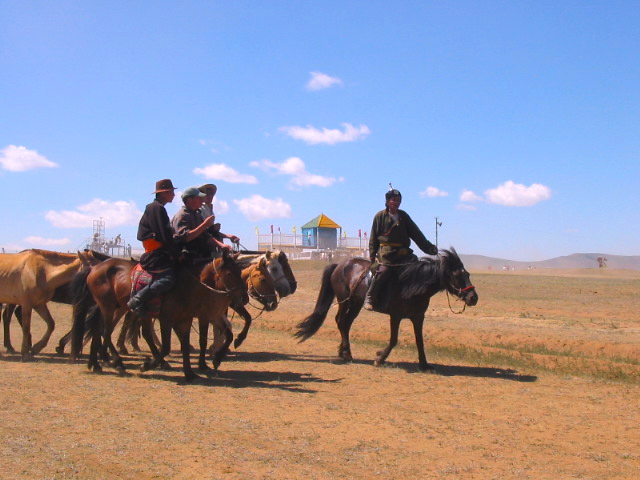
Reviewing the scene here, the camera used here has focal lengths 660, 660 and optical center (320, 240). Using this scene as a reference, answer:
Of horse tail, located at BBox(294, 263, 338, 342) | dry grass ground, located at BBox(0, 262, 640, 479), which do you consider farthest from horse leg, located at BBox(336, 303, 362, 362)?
dry grass ground, located at BBox(0, 262, 640, 479)

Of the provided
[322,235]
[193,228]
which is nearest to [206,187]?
Result: [193,228]

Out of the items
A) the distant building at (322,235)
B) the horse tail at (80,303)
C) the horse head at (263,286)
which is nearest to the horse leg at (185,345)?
the horse head at (263,286)

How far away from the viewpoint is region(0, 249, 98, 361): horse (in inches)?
467

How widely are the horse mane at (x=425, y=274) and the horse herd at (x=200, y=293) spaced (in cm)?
2

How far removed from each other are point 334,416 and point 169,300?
3.51m

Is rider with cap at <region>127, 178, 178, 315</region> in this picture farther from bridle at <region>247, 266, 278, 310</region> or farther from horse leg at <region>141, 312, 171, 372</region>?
bridle at <region>247, 266, 278, 310</region>

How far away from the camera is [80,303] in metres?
10.7

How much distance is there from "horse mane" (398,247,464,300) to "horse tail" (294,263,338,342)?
2.06m

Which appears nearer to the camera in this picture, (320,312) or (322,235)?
(320,312)

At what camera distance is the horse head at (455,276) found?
10.6m

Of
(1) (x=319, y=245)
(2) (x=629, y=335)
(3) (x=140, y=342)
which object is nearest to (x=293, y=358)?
(3) (x=140, y=342)

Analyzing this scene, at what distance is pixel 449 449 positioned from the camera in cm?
612

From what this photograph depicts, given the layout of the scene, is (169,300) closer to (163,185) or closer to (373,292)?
(163,185)

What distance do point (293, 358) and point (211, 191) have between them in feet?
11.4
